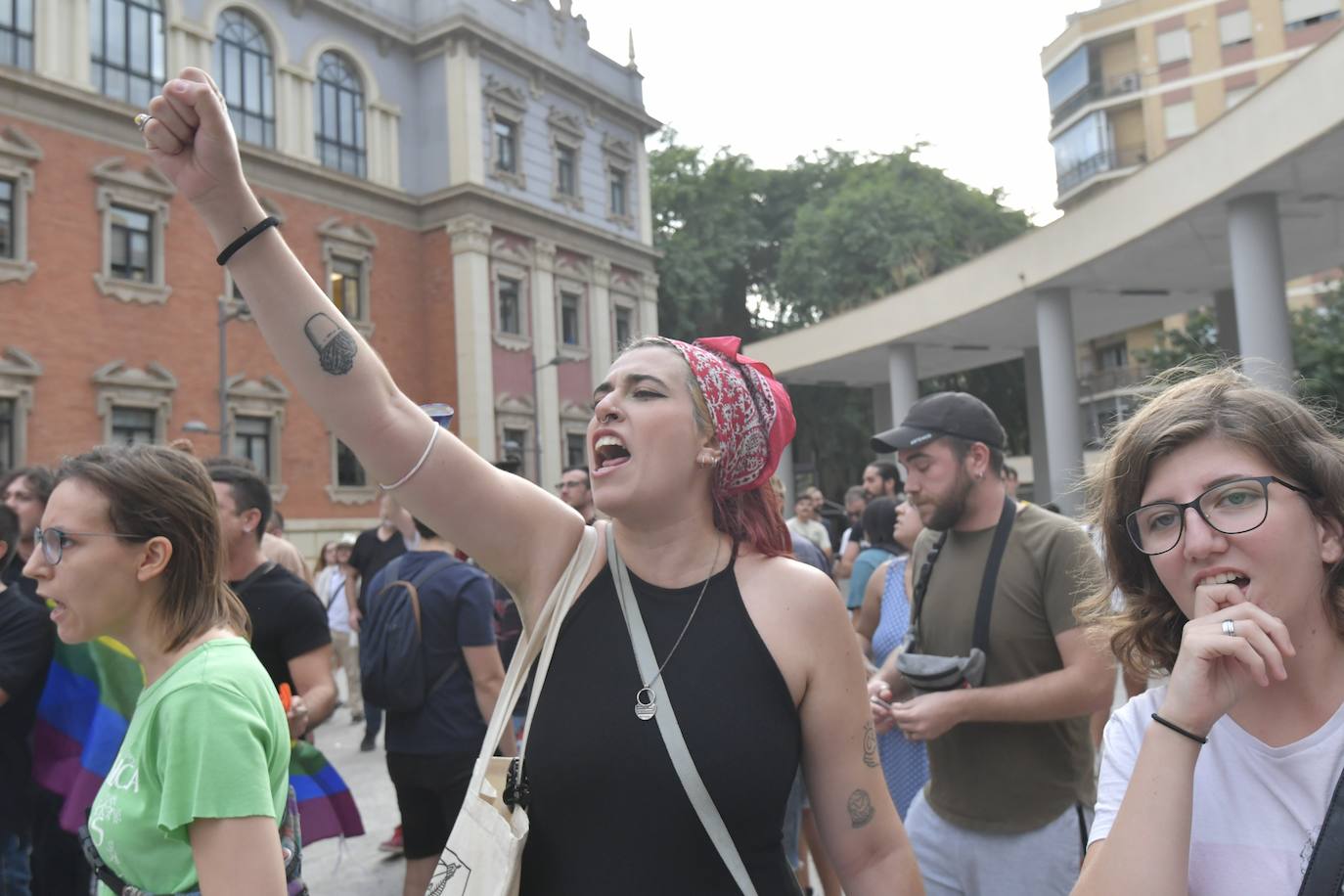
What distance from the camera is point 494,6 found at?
96.9 ft

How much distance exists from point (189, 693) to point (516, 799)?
708 millimetres

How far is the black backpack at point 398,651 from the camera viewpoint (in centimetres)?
475

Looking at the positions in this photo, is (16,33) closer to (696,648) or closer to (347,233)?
(347,233)

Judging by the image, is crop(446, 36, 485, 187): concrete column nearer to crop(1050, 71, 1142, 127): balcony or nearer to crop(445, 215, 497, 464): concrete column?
crop(445, 215, 497, 464): concrete column

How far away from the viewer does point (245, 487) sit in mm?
4184

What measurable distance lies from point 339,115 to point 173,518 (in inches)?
1043

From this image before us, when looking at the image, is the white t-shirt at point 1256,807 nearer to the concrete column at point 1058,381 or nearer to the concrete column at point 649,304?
the concrete column at point 1058,381

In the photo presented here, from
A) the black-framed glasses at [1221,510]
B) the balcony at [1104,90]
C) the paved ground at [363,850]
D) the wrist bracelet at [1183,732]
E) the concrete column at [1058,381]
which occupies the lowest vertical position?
the paved ground at [363,850]

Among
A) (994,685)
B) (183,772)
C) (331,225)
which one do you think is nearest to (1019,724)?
(994,685)

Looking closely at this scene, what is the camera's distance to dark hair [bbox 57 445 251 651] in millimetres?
2424

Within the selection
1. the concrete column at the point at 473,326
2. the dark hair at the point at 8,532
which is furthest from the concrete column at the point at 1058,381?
the concrete column at the point at 473,326

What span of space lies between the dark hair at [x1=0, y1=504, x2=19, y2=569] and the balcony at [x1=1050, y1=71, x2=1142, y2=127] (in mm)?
49825

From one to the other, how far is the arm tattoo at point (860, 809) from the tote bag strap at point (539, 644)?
0.67m

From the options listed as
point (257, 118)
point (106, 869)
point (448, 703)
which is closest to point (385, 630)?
point (448, 703)
